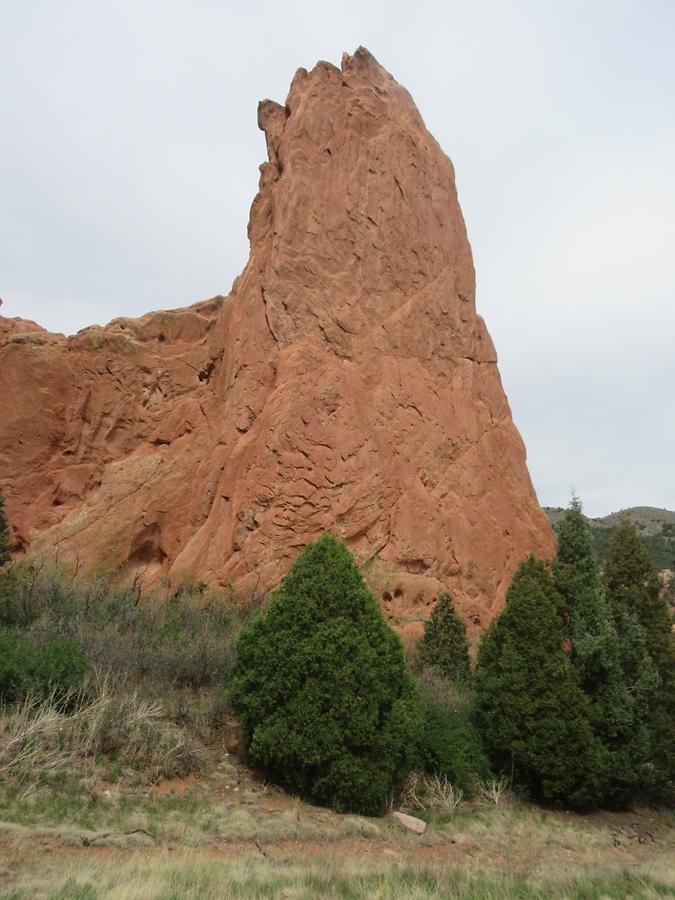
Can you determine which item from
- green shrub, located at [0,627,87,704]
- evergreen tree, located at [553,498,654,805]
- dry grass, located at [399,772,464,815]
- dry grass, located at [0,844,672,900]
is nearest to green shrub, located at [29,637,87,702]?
green shrub, located at [0,627,87,704]

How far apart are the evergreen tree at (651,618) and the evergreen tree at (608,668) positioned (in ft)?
1.37

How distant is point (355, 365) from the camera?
20828 millimetres

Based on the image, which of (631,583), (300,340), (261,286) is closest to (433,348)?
(300,340)

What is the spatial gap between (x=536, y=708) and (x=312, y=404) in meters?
10.4

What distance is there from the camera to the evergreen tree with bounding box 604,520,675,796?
13.3 meters

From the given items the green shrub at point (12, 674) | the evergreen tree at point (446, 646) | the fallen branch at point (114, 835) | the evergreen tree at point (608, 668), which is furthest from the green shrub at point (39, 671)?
the evergreen tree at point (608, 668)

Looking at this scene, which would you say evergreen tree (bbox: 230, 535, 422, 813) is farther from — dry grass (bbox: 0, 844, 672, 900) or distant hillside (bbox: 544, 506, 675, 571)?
distant hillside (bbox: 544, 506, 675, 571)

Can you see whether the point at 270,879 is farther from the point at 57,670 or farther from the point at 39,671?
the point at 39,671

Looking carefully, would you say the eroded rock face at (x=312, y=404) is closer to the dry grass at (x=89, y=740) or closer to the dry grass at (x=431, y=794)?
the dry grass at (x=431, y=794)

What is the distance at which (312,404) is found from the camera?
19.5m

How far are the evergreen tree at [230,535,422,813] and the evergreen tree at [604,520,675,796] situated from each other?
5614 millimetres

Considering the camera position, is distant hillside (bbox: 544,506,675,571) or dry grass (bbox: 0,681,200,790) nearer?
dry grass (bbox: 0,681,200,790)

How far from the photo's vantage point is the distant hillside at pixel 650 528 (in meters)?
41.7

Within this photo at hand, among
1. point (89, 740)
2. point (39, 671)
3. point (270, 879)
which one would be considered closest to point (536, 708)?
point (270, 879)
